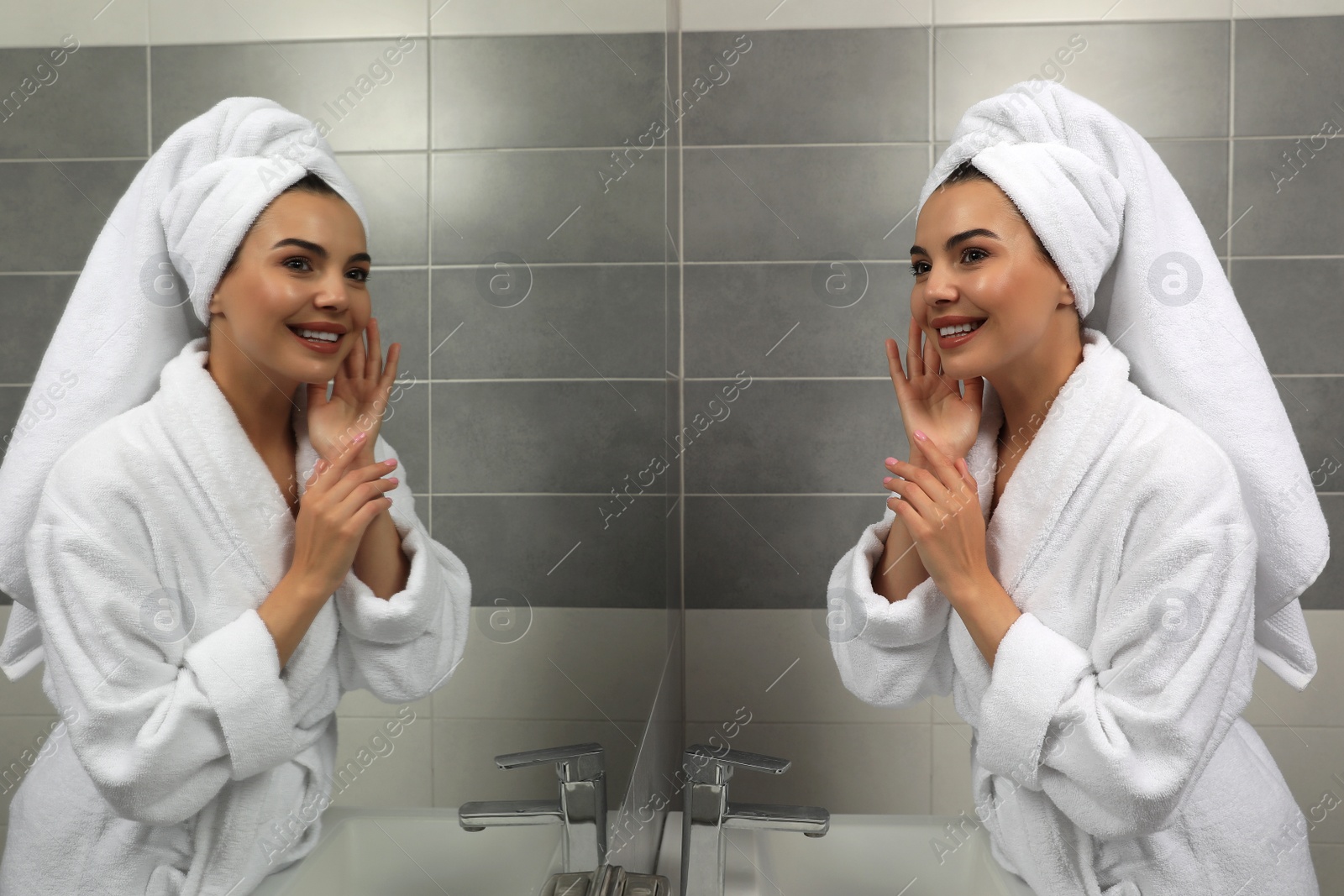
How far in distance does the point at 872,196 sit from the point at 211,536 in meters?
1.04

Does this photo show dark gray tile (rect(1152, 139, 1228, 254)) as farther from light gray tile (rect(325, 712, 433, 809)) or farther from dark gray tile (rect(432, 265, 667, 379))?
light gray tile (rect(325, 712, 433, 809))

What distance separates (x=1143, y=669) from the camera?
69 cm

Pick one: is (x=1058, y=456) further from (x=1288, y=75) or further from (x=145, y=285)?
(x=1288, y=75)

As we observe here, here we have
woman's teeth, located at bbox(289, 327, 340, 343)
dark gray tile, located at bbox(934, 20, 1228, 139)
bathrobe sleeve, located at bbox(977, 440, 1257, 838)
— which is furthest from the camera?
dark gray tile, located at bbox(934, 20, 1228, 139)

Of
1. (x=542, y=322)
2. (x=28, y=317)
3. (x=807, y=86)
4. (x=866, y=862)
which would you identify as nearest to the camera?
(x=28, y=317)

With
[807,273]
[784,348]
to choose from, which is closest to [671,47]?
[807,273]

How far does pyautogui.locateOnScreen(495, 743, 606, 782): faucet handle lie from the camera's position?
442mm

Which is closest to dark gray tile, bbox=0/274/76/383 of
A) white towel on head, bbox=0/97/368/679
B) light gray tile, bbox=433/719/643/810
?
white towel on head, bbox=0/97/368/679

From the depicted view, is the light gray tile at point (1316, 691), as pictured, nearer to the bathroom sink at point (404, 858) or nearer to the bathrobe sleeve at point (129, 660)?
the bathroom sink at point (404, 858)

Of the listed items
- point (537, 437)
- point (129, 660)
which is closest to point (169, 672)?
point (129, 660)

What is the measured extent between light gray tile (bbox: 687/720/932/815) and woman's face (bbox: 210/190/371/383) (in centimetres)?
73

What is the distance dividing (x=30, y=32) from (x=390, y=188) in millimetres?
130

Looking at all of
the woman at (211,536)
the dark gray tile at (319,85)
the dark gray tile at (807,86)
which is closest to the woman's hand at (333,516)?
the woman at (211,536)

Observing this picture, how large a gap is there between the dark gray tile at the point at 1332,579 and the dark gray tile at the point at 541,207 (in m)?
1.25
